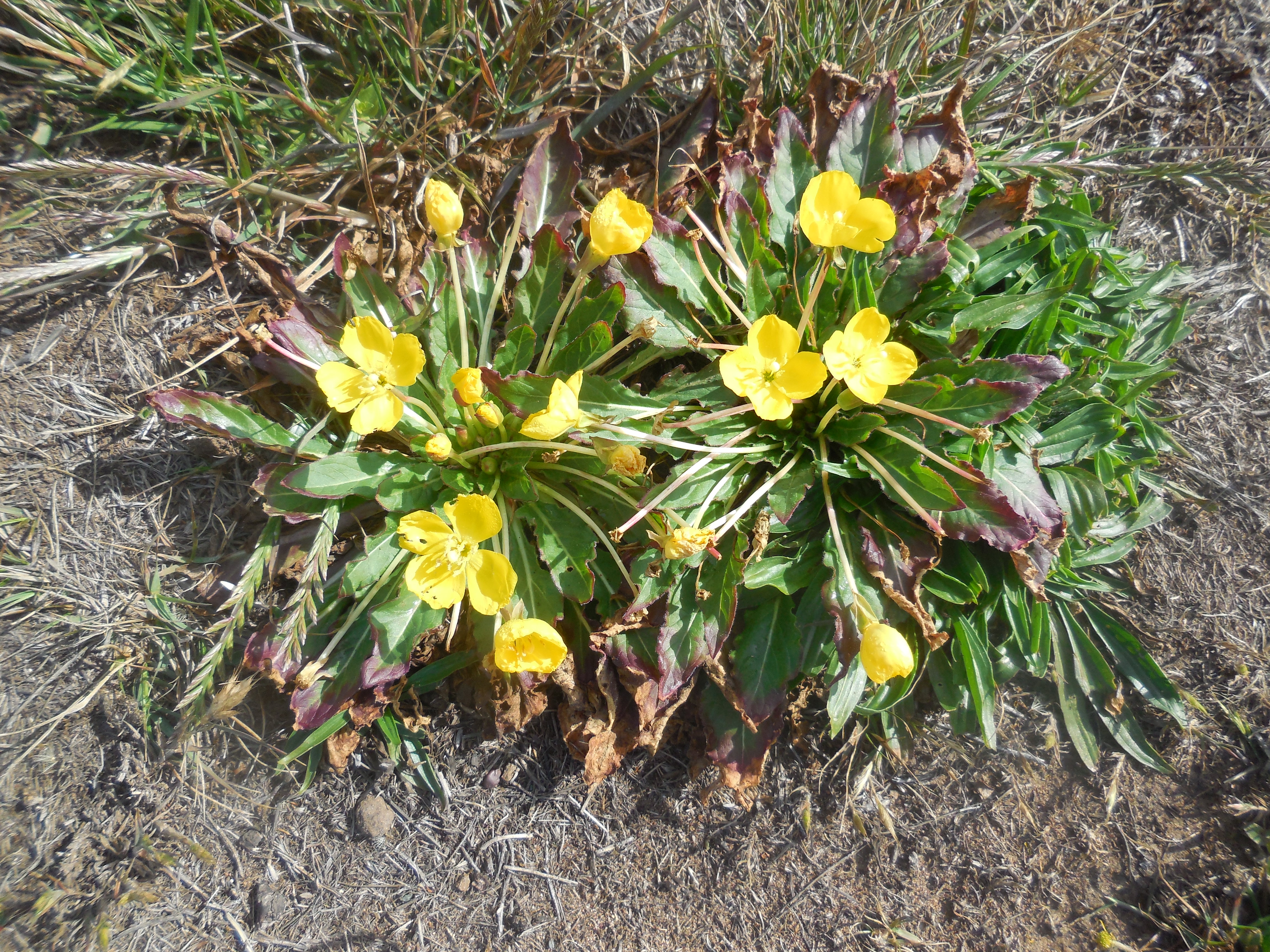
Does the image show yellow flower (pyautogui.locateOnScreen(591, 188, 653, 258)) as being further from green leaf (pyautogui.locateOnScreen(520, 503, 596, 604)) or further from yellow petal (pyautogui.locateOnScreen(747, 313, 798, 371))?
green leaf (pyautogui.locateOnScreen(520, 503, 596, 604))

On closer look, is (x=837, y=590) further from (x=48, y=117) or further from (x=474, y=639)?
(x=48, y=117)

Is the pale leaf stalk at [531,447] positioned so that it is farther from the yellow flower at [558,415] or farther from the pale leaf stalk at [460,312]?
the pale leaf stalk at [460,312]

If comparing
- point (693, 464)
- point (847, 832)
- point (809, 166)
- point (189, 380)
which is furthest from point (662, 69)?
point (847, 832)

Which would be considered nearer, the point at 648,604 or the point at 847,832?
the point at 648,604

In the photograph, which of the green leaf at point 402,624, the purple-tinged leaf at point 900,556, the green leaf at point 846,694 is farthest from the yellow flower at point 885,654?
the green leaf at point 402,624

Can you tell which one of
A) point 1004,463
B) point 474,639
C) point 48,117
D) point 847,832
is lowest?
point 847,832

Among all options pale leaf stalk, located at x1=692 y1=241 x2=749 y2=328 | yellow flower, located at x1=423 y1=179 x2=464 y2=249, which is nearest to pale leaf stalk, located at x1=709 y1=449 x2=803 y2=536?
pale leaf stalk, located at x1=692 y1=241 x2=749 y2=328
